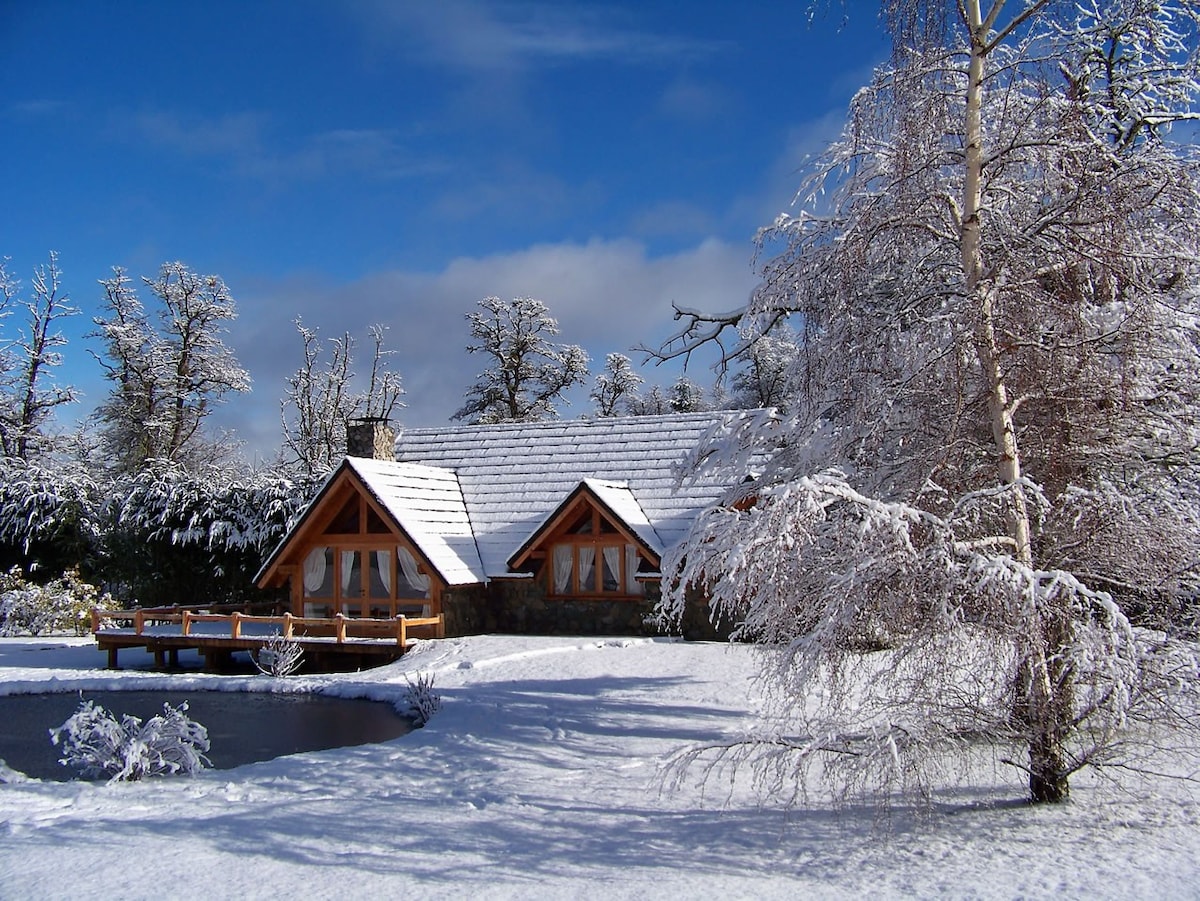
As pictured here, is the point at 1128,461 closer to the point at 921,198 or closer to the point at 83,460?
the point at 921,198

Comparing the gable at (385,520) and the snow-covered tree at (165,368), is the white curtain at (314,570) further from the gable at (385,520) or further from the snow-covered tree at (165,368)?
the snow-covered tree at (165,368)

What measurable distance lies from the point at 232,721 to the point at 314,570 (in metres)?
7.46

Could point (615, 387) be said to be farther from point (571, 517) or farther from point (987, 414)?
point (987, 414)

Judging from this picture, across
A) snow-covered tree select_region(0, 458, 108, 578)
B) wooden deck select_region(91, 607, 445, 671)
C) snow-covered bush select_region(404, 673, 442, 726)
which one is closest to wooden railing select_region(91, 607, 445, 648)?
wooden deck select_region(91, 607, 445, 671)

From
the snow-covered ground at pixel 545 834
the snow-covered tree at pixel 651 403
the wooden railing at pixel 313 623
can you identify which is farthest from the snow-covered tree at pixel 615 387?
the snow-covered ground at pixel 545 834

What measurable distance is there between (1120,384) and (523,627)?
14067mm

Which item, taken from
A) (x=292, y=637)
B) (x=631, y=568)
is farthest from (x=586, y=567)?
(x=292, y=637)

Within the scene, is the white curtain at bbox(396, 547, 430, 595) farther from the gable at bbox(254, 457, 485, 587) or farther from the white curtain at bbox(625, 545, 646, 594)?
the white curtain at bbox(625, 545, 646, 594)

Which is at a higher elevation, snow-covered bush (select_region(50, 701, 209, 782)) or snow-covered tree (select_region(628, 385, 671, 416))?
snow-covered tree (select_region(628, 385, 671, 416))

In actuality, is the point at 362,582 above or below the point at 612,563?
below

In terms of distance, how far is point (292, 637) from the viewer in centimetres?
1698

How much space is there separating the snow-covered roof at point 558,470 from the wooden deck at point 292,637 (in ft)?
8.76

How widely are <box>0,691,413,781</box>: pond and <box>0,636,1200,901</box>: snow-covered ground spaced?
1227 mm

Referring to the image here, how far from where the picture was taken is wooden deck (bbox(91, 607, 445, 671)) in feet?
56.1
